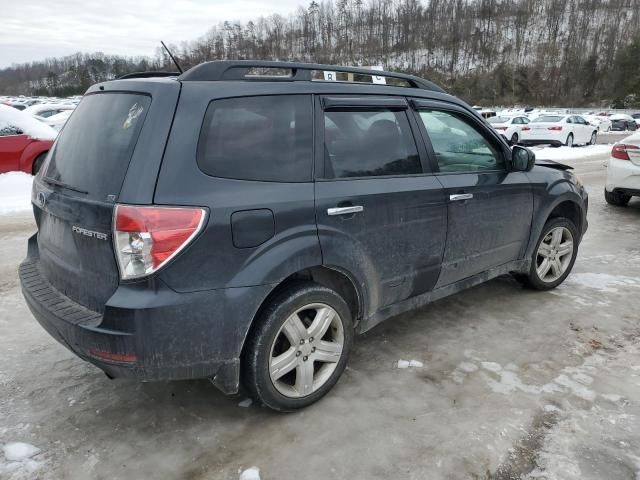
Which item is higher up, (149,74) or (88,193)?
(149,74)

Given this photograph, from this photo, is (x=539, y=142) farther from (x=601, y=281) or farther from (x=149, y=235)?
(x=149, y=235)

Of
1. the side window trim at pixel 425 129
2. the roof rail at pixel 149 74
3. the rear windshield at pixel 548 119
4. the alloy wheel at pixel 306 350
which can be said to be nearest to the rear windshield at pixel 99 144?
the roof rail at pixel 149 74

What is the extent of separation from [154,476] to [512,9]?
431 ft

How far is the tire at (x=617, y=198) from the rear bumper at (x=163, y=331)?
8.13 meters

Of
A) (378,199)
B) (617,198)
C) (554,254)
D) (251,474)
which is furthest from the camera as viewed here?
(617,198)

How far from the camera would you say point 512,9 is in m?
115

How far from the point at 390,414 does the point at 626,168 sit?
273 inches

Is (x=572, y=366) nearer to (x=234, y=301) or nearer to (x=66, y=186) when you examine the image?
(x=234, y=301)

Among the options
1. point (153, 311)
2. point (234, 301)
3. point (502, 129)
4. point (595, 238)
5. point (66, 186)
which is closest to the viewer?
point (153, 311)

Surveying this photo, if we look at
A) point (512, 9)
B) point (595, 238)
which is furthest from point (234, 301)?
point (512, 9)

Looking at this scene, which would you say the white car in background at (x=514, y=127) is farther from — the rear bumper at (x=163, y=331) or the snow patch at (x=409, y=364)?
the rear bumper at (x=163, y=331)

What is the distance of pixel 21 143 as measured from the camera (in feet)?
33.4

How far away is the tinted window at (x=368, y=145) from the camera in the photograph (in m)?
2.99

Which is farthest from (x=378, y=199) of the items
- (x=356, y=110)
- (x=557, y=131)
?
(x=557, y=131)
